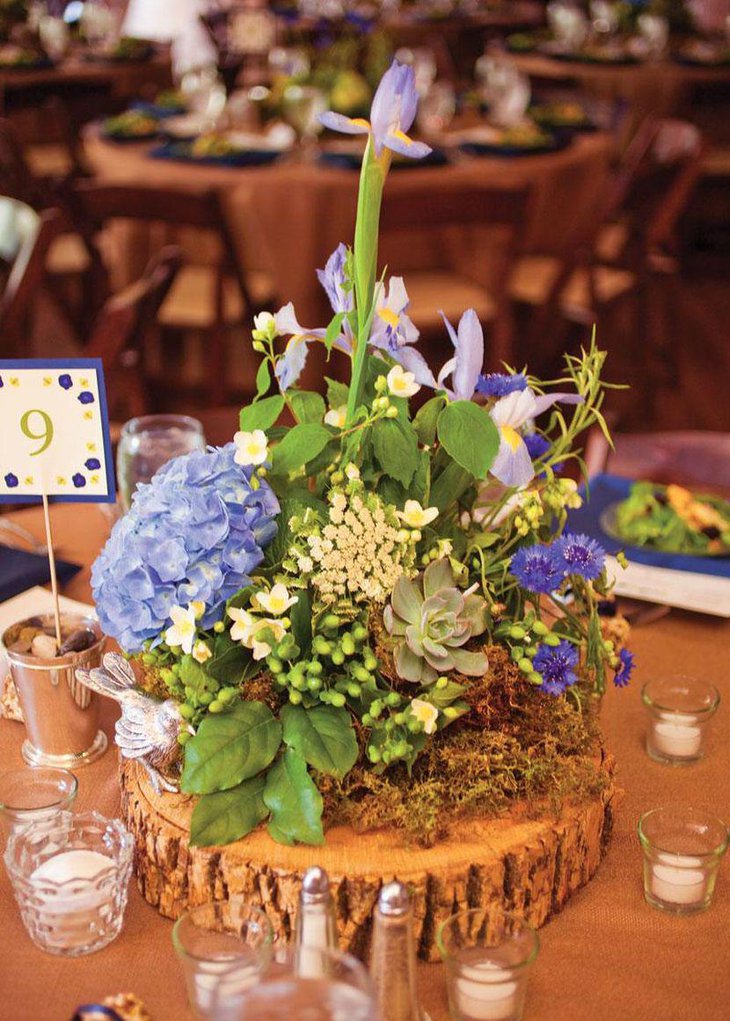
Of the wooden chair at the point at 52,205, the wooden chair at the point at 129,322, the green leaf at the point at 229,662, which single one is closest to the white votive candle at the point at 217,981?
the green leaf at the point at 229,662

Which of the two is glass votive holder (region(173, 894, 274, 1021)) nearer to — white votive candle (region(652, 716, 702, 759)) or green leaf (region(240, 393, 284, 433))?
green leaf (region(240, 393, 284, 433))

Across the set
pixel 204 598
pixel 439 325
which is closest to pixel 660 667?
pixel 204 598

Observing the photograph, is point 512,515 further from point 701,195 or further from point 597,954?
point 701,195

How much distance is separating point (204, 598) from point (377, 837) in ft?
0.72

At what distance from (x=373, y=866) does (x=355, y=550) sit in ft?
0.74

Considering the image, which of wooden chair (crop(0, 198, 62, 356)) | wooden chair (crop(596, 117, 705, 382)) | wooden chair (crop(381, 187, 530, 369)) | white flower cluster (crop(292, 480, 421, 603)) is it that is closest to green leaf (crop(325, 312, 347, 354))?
white flower cluster (crop(292, 480, 421, 603))

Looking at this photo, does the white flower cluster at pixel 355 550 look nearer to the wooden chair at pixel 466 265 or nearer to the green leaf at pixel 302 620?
the green leaf at pixel 302 620

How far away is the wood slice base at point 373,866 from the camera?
2.81 feet

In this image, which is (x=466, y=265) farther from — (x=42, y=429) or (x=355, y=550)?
(x=355, y=550)

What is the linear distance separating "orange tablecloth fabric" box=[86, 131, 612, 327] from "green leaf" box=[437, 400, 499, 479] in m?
2.41

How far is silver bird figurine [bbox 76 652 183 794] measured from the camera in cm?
91

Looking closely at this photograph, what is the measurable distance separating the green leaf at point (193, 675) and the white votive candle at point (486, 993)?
273 mm

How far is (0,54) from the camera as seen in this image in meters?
6.05

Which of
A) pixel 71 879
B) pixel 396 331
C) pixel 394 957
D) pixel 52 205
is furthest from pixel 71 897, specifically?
pixel 52 205
